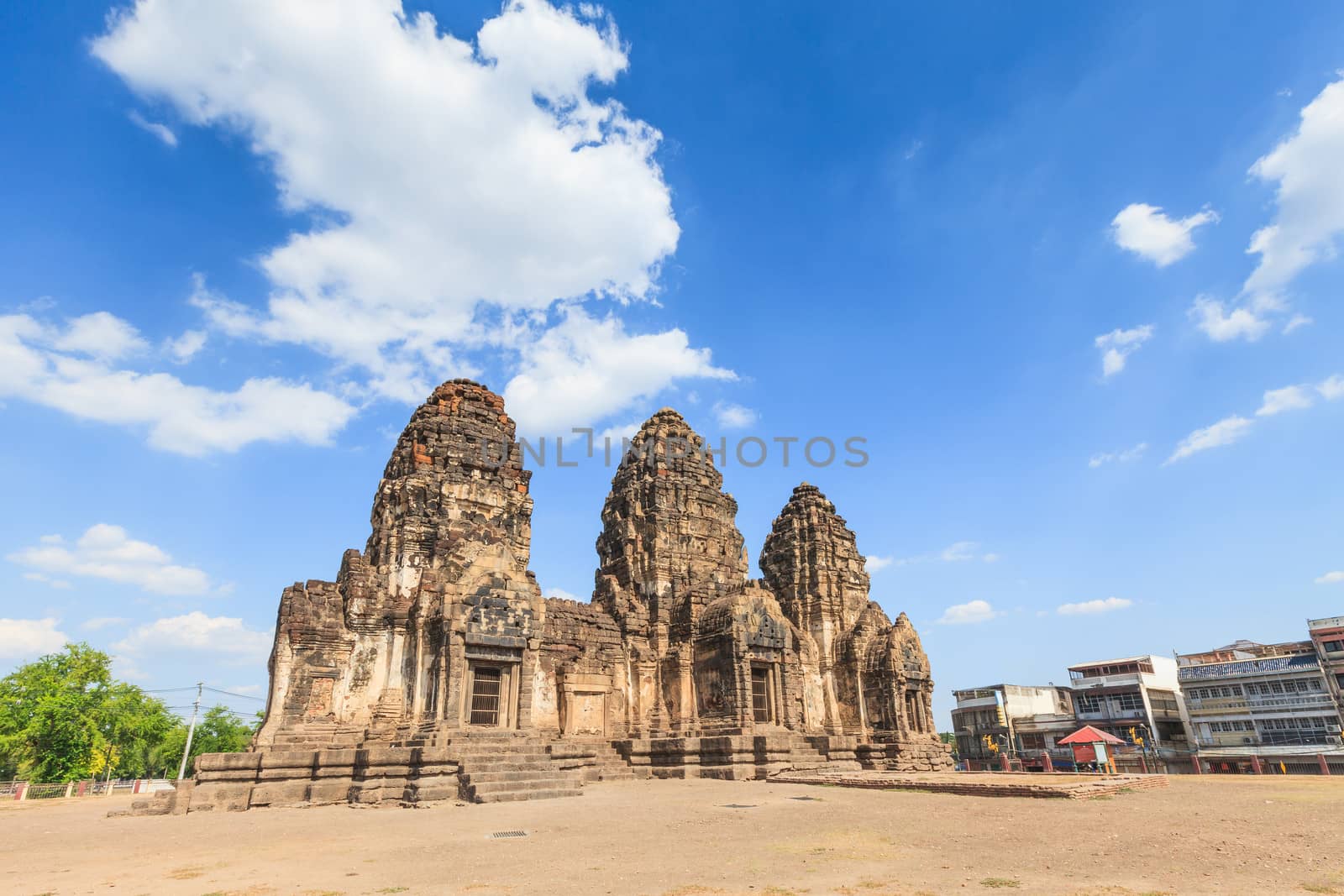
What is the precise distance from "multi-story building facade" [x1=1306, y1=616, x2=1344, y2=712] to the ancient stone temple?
39.9m

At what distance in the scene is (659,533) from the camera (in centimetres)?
3209

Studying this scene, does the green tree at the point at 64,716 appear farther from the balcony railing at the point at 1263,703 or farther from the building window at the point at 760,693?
the balcony railing at the point at 1263,703

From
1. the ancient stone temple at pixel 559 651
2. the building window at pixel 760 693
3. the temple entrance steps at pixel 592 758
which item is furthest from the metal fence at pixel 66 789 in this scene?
the building window at pixel 760 693

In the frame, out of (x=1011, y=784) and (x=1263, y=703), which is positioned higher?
(x=1263, y=703)

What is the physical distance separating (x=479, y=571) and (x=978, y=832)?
15.4 m

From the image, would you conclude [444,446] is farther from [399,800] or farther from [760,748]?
[760,748]

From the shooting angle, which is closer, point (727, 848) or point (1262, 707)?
point (727, 848)

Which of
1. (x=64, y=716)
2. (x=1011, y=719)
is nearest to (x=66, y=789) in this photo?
(x=64, y=716)

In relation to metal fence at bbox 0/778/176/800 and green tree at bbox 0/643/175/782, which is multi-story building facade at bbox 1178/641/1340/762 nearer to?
metal fence at bbox 0/778/176/800

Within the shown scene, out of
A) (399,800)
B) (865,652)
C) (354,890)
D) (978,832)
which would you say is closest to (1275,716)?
(865,652)

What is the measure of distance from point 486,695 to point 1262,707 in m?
59.1

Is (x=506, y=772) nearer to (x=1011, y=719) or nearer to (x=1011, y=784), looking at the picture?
(x=1011, y=784)

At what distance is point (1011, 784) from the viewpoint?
54.8 feet

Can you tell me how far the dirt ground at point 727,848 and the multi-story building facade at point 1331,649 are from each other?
46.0 meters
